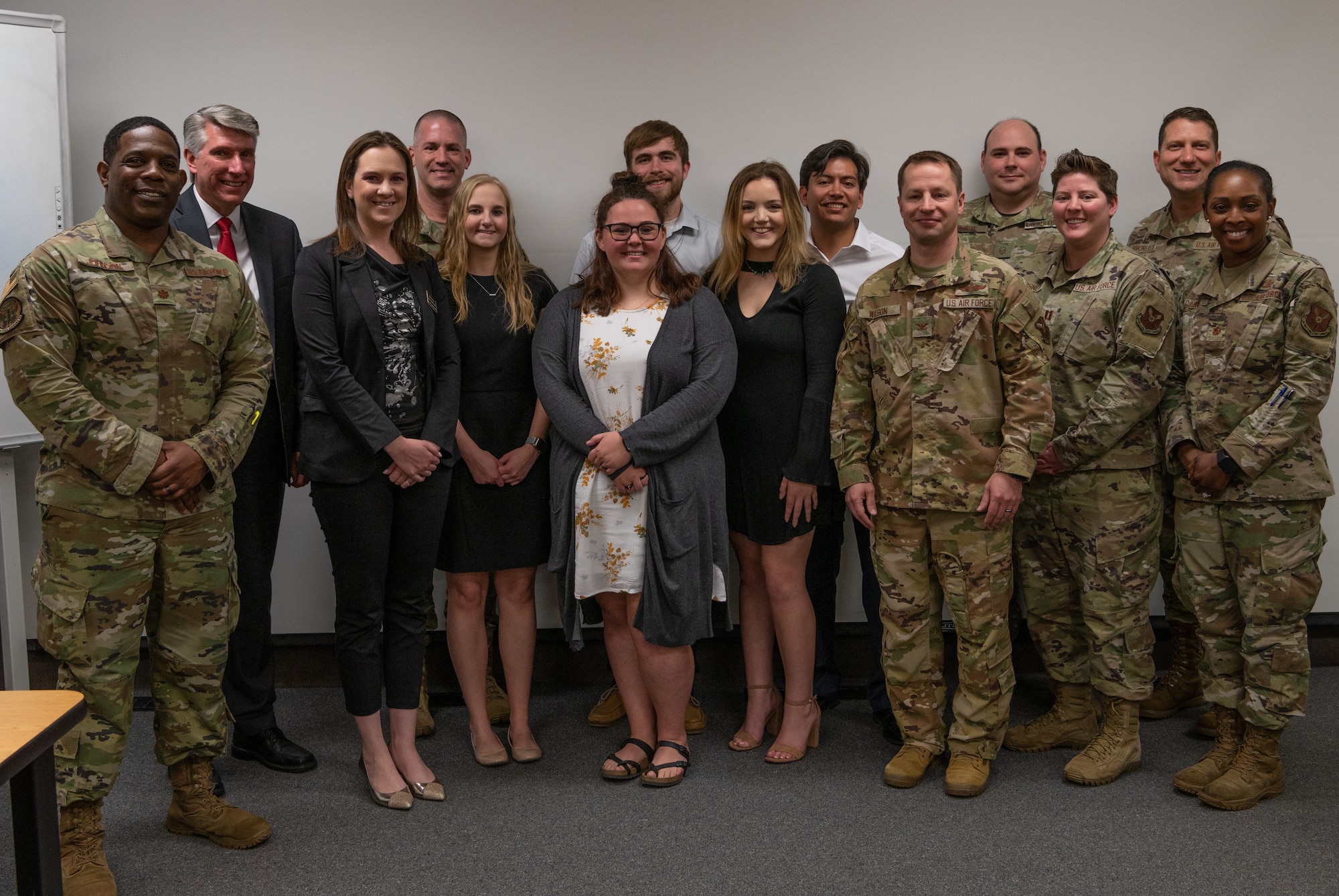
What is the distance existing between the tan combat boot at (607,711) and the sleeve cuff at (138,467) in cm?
164

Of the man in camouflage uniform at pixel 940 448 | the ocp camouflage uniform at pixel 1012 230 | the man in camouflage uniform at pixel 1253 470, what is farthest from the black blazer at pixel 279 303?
the man in camouflage uniform at pixel 1253 470

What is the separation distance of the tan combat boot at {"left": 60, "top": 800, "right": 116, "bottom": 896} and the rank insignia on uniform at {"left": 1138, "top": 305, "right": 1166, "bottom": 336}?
9.17 feet

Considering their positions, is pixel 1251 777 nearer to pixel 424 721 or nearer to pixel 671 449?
pixel 671 449

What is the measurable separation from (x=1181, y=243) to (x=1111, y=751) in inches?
62.9

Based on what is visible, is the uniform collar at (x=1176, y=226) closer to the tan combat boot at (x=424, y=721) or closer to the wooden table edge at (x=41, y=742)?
the tan combat boot at (x=424, y=721)

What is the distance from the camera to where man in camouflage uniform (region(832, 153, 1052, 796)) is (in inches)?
104

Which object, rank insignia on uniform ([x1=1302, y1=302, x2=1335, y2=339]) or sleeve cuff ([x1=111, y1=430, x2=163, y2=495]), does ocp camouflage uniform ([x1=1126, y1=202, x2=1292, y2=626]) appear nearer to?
rank insignia on uniform ([x1=1302, y1=302, x2=1335, y2=339])

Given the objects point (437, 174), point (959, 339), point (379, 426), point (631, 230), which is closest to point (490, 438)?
point (379, 426)

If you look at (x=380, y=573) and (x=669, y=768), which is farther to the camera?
(x=669, y=768)

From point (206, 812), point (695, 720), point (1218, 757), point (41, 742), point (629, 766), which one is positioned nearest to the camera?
point (41, 742)

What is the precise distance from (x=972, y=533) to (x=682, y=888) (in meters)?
1.14

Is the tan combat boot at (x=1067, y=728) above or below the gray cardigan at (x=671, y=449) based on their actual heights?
below

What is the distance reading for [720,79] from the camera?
364 cm

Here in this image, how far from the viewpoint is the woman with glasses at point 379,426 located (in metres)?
2.65
